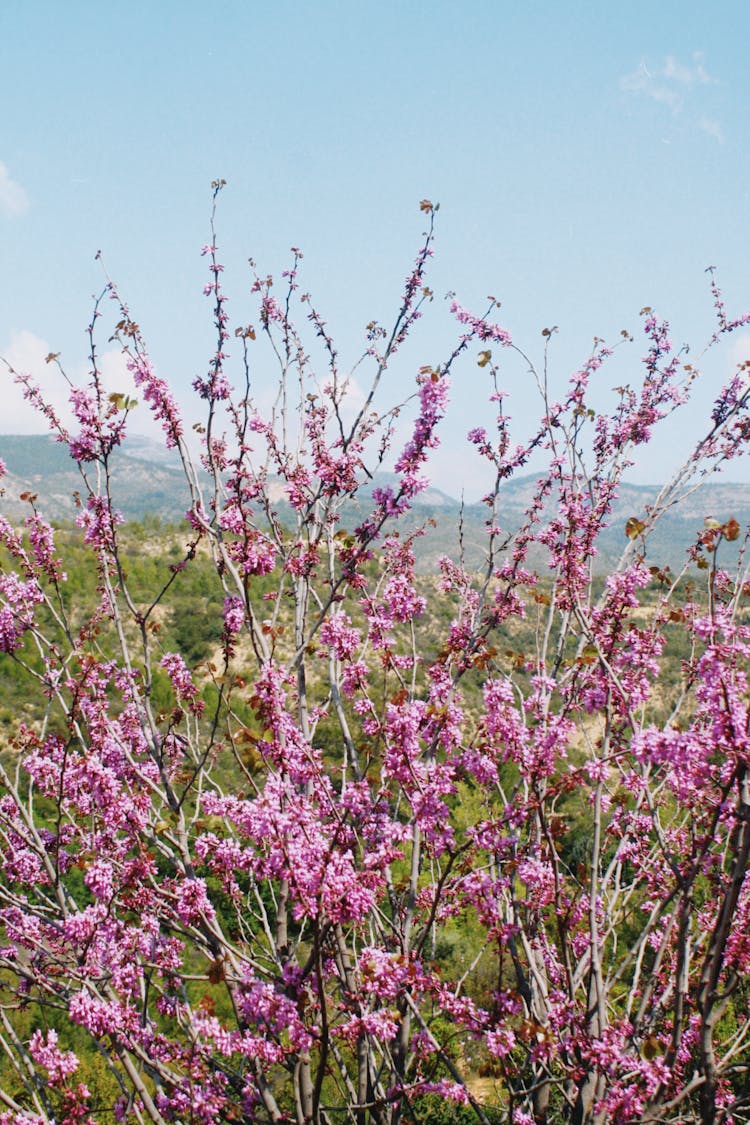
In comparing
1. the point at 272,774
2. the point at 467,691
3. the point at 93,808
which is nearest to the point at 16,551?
the point at 93,808

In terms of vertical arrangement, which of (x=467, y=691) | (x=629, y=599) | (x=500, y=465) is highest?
(x=500, y=465)

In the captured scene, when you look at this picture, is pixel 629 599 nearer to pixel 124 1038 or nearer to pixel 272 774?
pixel 272 774

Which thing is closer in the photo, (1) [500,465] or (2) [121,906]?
(2) [121,906]

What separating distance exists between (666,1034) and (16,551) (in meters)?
5.44

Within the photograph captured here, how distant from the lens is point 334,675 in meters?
4.22

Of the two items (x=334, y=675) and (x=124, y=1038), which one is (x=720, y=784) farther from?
(x=124, y=1038)

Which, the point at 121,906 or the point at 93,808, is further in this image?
the point at 93,808

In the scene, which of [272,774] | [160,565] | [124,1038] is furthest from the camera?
[160,565]

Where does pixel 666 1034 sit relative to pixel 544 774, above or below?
below

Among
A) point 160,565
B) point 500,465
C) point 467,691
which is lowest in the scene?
point 467,691

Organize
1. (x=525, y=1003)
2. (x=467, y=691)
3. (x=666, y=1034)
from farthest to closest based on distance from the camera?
(x=467, y=691) < (x=666, y=1034) < (x=525, y=1003)

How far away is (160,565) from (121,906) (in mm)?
42561

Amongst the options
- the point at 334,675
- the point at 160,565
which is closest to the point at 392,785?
the point at 334,675

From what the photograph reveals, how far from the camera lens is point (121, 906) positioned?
12.1ft
